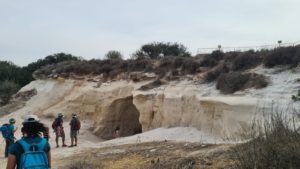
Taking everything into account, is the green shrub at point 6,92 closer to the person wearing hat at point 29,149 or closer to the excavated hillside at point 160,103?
the excavated hillside at point 160,103

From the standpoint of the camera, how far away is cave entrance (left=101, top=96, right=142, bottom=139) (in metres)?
31.1

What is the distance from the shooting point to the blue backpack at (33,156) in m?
5.84

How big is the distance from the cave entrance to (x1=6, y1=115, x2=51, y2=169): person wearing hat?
24.7 m

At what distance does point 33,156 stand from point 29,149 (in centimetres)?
10

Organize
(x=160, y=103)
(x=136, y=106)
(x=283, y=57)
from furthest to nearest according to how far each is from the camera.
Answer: (x=136, y=106)
(x=160, y=103)
(x=283, y=57)

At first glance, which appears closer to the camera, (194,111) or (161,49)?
(194,111)

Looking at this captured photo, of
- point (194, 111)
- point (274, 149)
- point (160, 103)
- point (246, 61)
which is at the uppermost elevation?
point (246, 61)

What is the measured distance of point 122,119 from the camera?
105 feet

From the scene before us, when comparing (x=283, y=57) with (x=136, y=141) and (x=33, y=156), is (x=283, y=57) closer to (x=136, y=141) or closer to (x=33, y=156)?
(x=136, y=141)

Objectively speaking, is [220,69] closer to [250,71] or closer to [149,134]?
[250,71]

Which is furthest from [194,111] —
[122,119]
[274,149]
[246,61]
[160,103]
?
[274,149]

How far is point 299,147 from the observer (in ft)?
22.7

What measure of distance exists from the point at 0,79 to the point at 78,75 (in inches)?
604

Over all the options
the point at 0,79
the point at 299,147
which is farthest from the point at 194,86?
the point at 0,79
